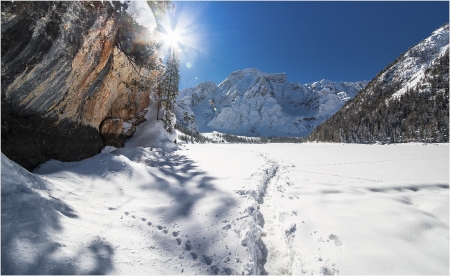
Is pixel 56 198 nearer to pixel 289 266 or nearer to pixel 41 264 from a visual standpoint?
pixel 41 264

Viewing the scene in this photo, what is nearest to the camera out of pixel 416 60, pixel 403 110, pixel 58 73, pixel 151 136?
pixel 58 73

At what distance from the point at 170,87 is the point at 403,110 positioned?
14372cm

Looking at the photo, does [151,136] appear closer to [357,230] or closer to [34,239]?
[34,239]

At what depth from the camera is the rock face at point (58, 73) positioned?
6.77 m

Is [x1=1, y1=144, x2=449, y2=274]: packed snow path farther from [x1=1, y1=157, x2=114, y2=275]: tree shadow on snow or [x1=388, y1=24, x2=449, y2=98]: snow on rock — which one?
[x1=388, y1=24, x2=449, y2=98]: snow on rock

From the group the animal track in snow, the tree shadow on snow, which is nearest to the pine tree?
the tree shadow on snow

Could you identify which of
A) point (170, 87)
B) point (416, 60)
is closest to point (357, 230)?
point (170, 87)

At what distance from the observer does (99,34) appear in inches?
406

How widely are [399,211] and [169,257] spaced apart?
7.13 metres

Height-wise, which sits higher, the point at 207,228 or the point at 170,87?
the point at 170,87

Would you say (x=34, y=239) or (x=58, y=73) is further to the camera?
(x=58, y=73)

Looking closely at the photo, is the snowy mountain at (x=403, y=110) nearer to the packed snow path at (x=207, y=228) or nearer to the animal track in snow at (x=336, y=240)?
the packed snow path at (x=207, y=228)

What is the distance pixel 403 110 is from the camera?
114 m

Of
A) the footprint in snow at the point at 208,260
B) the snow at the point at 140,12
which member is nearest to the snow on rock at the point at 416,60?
the snow at the point at 140,12
